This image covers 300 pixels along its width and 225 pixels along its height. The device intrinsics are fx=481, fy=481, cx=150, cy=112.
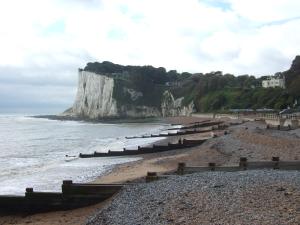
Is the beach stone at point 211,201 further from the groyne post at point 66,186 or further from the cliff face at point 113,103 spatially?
the cliff face at point 113,103

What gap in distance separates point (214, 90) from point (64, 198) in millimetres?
141838

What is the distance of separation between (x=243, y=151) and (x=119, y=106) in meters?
151

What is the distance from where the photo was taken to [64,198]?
14.8 metres

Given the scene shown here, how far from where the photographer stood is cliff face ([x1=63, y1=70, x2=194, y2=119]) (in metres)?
176

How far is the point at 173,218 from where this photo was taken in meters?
10.1

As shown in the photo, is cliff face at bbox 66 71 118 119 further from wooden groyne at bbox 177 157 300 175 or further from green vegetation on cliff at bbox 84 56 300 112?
wooden groyne at bbox 177 157 300 175

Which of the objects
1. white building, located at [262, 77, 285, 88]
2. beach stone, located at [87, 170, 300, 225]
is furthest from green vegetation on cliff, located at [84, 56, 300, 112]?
beach stone, located at [87, 170, 300, 225]

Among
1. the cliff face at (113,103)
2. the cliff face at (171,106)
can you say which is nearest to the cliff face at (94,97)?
the cliff face at (113,103)

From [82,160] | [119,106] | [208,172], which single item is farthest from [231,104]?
[208,172]

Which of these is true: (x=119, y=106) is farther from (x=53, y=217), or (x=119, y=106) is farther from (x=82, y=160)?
(x=53, y=217)

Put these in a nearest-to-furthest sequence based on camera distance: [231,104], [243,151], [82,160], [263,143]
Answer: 1. [243,151]
2. [263,143]
3. [82,160]
4. [231,104]

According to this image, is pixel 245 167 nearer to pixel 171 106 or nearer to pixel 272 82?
pixel 272 82

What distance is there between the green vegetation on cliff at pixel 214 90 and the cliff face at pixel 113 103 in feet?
3.55

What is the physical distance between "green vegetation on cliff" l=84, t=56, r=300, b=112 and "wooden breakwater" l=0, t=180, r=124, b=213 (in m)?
81.3
